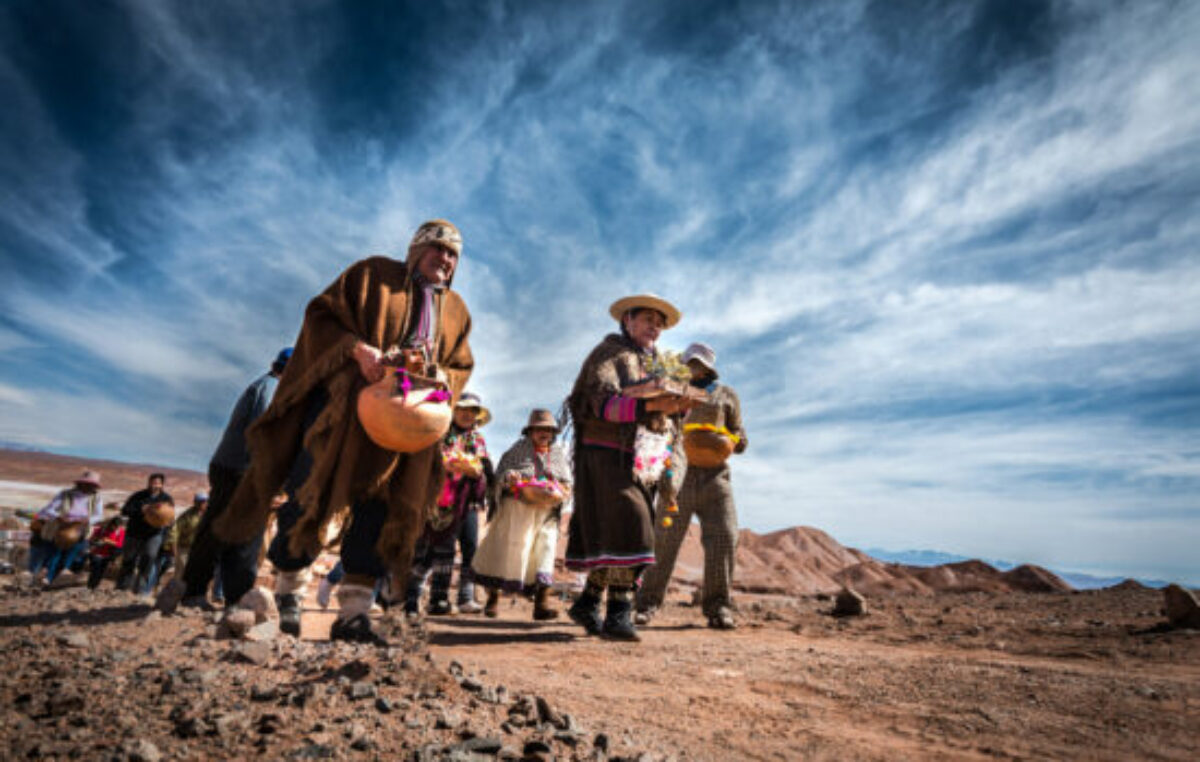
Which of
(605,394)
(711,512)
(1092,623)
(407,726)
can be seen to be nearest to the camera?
(407,726)

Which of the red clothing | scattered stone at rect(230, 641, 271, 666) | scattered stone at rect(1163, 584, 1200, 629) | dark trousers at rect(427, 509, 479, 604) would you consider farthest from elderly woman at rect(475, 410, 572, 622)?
the red clothing

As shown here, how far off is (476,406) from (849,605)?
4.33 metres

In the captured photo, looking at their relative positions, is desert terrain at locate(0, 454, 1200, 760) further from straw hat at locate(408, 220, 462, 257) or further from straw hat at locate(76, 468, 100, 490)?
straw hat at locate(76, 468, 100, 490)

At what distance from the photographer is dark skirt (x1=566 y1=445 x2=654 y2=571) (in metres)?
3.94

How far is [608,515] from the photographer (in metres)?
4.00

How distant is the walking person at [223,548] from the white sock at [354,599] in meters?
0.95

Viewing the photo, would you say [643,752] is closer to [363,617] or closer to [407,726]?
[407,726]

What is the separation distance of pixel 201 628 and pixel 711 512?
4003 mm

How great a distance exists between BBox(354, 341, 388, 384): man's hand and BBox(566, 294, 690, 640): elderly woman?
1622 millimetres

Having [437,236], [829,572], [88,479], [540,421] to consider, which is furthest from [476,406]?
[829,572]

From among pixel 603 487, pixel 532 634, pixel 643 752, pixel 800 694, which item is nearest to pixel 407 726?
pixel 643 752

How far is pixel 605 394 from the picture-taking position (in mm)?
3979

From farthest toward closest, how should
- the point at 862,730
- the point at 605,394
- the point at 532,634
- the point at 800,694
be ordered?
the point at 532,634 → the point at 605,394 → the point at 800,694 → the point at 862,730

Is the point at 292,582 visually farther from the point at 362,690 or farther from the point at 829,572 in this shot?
the point at 829,572
